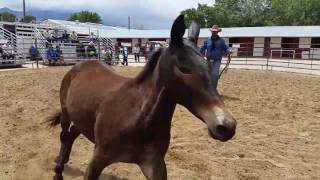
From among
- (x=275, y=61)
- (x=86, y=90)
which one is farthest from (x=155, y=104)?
(x=275, y=61)

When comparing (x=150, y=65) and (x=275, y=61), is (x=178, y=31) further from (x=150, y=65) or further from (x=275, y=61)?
(x=275, y=61)

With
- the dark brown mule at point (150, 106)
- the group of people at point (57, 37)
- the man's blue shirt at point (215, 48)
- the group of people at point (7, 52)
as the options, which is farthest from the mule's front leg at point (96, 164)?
the group of people at point (57, 37)

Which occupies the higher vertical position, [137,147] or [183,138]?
[137,147]

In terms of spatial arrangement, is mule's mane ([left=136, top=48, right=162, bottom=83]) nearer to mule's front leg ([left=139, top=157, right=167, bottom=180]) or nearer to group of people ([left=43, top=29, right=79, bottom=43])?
mule's front leg ([left=139, top=157, right=167, bottom=180])

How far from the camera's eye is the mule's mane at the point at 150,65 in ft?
9.59

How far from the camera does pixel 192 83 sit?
2510mm

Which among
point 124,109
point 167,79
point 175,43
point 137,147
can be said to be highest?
Answer: point 175,43

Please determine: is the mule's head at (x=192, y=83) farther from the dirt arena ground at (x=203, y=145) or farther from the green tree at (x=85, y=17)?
the green tree at (x=85, y=17)

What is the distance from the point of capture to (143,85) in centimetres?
309

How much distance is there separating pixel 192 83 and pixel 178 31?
338mm

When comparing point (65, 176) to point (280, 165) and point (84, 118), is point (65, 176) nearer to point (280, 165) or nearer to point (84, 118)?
point (84, 118)

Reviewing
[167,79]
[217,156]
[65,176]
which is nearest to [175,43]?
[167,79]

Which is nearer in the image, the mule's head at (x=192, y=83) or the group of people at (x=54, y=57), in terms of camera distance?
the mule's head at (x=192, y=83)

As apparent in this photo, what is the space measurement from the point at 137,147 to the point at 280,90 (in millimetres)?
9128
